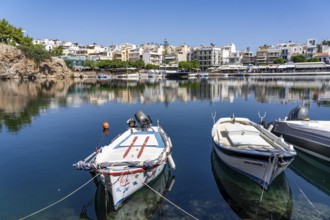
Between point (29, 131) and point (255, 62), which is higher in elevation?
point (255, 62)

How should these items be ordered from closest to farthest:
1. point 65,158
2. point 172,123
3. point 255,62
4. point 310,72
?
point 65,158 < point 172,123 < point 310,72 < point 255,62

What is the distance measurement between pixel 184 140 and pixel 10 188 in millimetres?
14358

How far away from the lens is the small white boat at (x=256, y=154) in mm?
13047

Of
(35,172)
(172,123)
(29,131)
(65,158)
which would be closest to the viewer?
(35,172)

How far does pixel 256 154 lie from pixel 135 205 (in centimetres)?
668

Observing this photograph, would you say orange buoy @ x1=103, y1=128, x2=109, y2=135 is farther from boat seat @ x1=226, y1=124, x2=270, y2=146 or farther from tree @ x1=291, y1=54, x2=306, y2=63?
tree @ x1=291, y1=54, x2=306, y2=63

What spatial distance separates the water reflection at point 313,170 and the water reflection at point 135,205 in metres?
9.20

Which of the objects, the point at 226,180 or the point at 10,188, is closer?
the point at 10,188

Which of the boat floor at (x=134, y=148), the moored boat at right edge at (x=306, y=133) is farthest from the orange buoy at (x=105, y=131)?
the moored boat at right edge at (x=306, y=133)

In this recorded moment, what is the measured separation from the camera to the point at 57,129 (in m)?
28.2

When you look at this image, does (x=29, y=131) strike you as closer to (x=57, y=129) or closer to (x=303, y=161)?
(x=57, y=129)

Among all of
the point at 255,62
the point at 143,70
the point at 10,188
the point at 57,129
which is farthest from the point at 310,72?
the point at 10,188

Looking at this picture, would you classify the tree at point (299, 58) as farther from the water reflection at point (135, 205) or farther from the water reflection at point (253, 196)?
the water reflection at point (135, 205)

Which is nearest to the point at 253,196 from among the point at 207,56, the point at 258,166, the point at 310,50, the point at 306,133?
the point at 258,166
